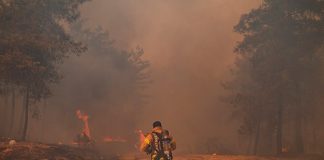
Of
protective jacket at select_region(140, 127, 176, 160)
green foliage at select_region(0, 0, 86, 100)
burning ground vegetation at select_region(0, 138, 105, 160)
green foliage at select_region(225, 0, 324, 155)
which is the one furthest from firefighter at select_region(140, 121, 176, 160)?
green foliage at select_region(225, 0, 324, 155)

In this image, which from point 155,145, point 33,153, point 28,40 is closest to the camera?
point 155,145

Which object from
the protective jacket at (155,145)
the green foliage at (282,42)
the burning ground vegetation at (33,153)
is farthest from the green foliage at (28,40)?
the green foliage at (282,42)

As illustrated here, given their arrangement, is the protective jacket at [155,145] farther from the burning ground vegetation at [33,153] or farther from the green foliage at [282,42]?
the green foliage at [282,42]

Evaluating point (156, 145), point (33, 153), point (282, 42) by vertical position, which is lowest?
point (33, 153)

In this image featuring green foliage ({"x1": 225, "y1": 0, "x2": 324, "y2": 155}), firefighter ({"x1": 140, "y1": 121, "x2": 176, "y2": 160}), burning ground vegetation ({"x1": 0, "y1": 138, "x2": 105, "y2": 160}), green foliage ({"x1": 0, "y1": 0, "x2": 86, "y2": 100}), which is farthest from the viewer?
green foliage ({"x1": 225, "y1": 0, "x2": 324, "y2": 155})

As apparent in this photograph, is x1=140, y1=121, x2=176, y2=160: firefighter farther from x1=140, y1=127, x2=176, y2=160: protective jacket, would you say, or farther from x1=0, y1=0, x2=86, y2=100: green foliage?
x1=0, y1=0, x2=86, y2=100: green foliage

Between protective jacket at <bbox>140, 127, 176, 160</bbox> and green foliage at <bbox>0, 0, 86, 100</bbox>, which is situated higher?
green foliage at <bbox>0, 0, 86, 100</bbox>

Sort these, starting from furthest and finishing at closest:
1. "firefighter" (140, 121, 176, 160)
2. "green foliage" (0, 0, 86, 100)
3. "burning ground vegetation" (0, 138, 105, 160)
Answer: "green foliage" (0, 0, 86, 100)
"burning ground vegetation" (0, 138, 105, 160)
"firefighter" (140, 121, 176, 160)

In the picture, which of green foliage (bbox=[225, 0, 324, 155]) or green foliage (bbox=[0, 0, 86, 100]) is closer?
green foliage (bbox=[0, 0, 86, 100])

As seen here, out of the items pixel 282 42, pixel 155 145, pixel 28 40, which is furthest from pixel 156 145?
pixel 282 42

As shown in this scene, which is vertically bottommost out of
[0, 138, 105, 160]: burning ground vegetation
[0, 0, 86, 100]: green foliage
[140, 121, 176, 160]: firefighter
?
[0, 138, 105, 160]: burning ground vegetation

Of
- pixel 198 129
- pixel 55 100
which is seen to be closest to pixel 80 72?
pixel 55 100

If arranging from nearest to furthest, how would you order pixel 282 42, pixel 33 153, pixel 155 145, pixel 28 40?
pixel 155 145
pixel 33 153
pixel 28 40
pixel 282 42

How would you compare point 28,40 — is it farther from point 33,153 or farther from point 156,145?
point 156,145
